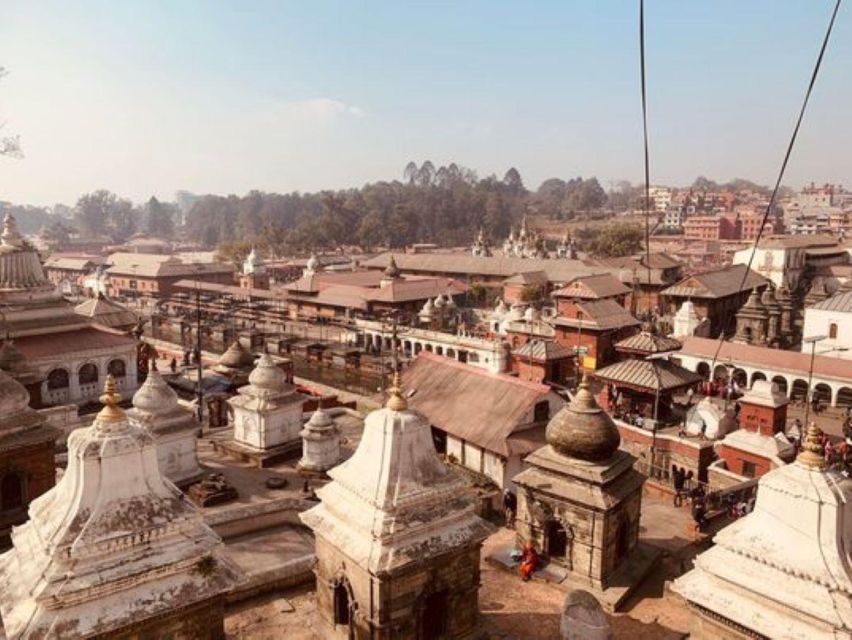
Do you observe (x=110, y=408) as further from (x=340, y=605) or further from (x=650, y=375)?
(x=650, y=375)

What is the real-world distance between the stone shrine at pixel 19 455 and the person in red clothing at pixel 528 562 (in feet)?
37.9

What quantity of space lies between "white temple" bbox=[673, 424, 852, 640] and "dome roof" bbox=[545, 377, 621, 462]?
4917 millimetres

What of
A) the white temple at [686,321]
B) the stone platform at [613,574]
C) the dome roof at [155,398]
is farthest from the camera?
the white temple at [686,321]

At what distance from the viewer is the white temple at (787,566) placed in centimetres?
899

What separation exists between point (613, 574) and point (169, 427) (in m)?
13.7

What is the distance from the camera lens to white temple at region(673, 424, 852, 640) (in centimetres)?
899

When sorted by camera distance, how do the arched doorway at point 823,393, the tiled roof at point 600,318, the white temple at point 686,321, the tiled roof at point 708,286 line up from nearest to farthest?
the arched doorway at point 823,393 → the tiled roof at point 600,318 → the white temple at point 686,321 → the tiled roof at point 708,286

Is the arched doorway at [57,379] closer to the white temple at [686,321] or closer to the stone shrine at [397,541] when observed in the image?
the stone shrine at [397,541]

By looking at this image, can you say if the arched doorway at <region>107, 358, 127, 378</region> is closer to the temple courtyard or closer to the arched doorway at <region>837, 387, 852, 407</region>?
the temple courtyard

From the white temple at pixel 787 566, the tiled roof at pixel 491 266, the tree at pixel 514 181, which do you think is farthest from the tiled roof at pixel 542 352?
the tree at pixel 514 181

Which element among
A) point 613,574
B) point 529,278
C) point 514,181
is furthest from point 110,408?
point 514,181

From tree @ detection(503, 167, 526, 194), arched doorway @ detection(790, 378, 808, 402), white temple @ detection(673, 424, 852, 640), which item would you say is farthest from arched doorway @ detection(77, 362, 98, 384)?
tree @ detection(503, 167, 526, 194)

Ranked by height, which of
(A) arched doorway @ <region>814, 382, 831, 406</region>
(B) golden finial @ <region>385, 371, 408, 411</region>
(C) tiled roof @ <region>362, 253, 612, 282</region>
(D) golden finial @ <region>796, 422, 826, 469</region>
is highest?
(B) golden finial @ <region>385, 371, 408, 411</region>

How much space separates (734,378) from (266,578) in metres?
29.6
